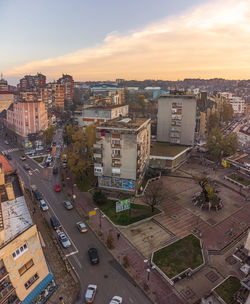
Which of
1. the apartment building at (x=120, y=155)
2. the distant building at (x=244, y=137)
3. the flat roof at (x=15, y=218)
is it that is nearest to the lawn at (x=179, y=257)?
the apartment building at (x=120, y=155)

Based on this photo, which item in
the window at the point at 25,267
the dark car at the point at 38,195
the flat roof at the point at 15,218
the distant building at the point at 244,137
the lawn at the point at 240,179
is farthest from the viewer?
the distant building at the point at 244,137

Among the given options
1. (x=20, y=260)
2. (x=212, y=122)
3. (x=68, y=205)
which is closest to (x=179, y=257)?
(x=20, y=260)

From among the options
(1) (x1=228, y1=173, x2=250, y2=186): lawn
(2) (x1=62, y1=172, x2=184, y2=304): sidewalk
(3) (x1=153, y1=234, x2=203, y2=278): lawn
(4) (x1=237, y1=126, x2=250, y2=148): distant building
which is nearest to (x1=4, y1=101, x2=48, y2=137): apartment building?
(2) (x1=62, y1=172, x2=184, y2=304): sidewalk

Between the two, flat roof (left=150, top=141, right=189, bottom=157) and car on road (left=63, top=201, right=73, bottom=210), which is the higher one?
flat roof (left=150, top=141, right=189, bottom=157)

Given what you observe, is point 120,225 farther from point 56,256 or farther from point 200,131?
point 200,131

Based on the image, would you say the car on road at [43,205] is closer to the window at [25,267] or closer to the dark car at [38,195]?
the dark car at [38,195]

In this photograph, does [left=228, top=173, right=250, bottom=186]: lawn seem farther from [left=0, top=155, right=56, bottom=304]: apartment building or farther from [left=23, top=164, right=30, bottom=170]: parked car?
[left=23, top=164, right=30, bottom=170]: parked car
